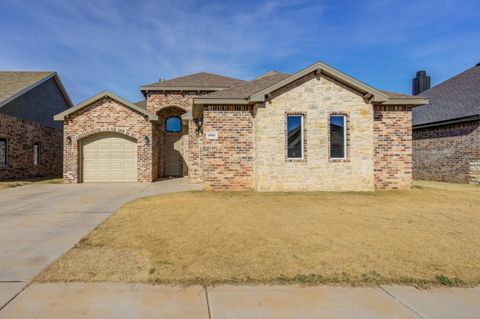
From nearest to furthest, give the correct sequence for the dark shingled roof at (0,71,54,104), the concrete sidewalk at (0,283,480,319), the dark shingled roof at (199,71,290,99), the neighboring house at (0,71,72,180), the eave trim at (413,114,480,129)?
1. the concrete sidewalk at (0,283,480,319)
2. the dark shingled roof at (199,71,290,99)
3. the eave trim at (413,114,480,129)
4. the neighboring house at (0,71,72,180)
5. the dark shingled roof at (0,71,54,104)

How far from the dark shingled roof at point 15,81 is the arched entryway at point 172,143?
27.2 feet

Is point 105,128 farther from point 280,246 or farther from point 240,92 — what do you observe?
point 280,246

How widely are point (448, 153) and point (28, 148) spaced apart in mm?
24251

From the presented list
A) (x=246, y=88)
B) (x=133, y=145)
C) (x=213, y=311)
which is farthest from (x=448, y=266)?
(x=133, y=145)

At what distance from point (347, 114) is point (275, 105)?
2.72 meters

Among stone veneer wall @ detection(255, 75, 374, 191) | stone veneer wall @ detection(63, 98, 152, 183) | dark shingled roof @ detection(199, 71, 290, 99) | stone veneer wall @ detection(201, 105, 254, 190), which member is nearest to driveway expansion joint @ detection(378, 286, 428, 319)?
stone veneer wall @ detection(255, 75, 374, 191)

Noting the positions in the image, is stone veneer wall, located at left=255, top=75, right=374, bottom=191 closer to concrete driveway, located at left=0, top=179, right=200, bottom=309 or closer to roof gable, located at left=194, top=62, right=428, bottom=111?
roof gable, located at left=194, top=62, right=428, bottom=111

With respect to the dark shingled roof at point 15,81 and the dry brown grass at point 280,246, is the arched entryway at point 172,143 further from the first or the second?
the dry brown grass at point 280,246

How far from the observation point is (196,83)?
1962 cm

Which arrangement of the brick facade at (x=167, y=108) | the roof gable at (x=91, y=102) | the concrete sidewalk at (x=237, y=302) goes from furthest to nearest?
the brick facade at (x=167, y=108), the roof gable at (x=91, y=102), the concrete sidewalk at (x=237, y=302)

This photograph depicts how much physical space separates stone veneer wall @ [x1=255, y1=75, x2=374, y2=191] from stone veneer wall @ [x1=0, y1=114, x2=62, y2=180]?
14.8 m

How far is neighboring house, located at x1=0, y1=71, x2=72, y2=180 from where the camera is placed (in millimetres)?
16375

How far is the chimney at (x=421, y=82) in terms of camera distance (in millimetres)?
27703

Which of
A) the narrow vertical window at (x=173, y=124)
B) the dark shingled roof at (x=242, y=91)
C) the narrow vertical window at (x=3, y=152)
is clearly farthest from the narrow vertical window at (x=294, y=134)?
the narrow vertical window at (x=3, y=152)
